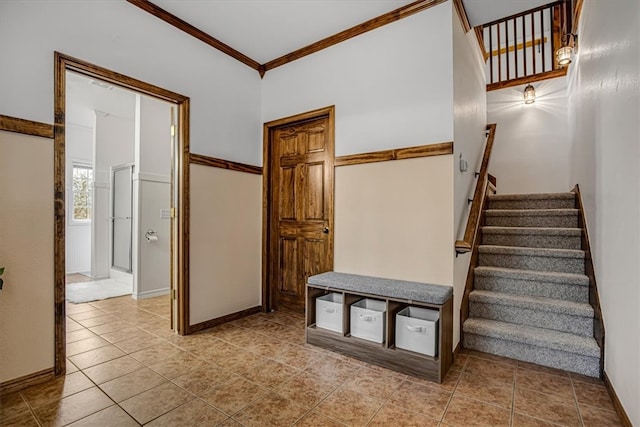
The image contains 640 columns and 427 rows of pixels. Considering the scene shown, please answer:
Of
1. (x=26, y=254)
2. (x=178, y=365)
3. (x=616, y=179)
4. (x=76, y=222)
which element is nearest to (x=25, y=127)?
(x=26, y=254)

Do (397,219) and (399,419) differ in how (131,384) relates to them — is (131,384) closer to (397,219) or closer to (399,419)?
(399,419)

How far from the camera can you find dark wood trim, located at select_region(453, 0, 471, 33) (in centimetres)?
258

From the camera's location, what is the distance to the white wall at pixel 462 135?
2506 millimetres

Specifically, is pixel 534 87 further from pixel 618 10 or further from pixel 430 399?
pixel 430 399

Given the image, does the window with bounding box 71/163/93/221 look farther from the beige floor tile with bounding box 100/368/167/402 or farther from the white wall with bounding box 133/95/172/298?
the beige floor tile with bounding box 100/368/167/402

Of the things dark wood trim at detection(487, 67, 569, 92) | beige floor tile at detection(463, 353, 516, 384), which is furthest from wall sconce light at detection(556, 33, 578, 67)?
beige floor tile at detection(463, 353, 516, 384)

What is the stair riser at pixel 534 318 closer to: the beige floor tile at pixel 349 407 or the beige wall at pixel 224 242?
the beige floor tile at pixel 349 407

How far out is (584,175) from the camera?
3053 mm

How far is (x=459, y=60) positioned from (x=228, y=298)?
3202 mm

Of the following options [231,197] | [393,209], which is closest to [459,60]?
[393,209]

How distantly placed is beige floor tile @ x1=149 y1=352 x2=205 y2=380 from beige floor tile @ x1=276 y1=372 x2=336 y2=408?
0.74 meters

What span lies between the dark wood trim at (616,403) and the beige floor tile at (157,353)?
287 centimetres

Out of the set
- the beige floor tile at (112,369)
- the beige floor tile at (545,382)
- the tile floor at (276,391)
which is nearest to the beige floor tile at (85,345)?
the tile floor at (276,391)

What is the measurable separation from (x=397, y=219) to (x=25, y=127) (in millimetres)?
2737
